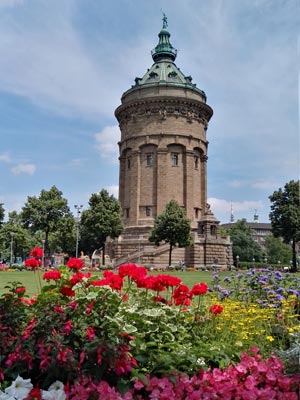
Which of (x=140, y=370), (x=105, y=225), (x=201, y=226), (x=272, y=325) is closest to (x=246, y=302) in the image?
(x=272, y=325)

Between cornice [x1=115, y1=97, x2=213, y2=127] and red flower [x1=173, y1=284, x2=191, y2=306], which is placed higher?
cornice [x1=115, y1=97, x2=213, y2=127]

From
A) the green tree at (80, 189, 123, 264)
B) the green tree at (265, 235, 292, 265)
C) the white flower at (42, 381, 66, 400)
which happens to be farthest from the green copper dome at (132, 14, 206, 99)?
the white flower at (42, 381, 66, 400)

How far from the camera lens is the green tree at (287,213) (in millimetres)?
47281

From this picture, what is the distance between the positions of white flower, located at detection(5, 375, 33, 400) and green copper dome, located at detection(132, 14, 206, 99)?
1995 inches

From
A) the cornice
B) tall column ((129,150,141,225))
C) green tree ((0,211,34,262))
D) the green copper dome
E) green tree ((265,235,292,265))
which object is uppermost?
the green copper dome

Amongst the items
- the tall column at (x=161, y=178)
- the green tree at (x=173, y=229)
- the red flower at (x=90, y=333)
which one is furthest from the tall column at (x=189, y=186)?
the red flower at (x=90, y=333)

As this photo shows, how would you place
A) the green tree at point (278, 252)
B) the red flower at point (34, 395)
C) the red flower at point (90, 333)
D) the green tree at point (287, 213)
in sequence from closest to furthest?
the red flower at point (34, 395), the red flower at point (90, 333), the green tree at point (287, 213), the green tree at point (278, 252)

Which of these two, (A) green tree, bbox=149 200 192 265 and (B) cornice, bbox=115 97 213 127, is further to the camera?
(B) cornice, bbox=115 97 213 127

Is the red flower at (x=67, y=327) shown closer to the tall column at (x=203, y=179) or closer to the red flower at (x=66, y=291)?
the red flower at (x=66, y=291)

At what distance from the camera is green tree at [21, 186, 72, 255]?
2031 inches

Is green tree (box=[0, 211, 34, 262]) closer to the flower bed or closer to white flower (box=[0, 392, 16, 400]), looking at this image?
the flower bed

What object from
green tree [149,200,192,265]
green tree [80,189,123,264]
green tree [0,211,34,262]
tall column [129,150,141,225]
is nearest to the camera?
green tree [149,200,192,265]

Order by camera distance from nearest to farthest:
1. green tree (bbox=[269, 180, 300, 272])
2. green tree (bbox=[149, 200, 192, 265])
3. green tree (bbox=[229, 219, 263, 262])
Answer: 1. green tree (bbox=[149, 200, 192, 265])
2. green tree (bbox=[269, 180, 300, 272])
3. green tree (bbox=[229, 219, 263, 262])

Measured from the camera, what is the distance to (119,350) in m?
3.72
